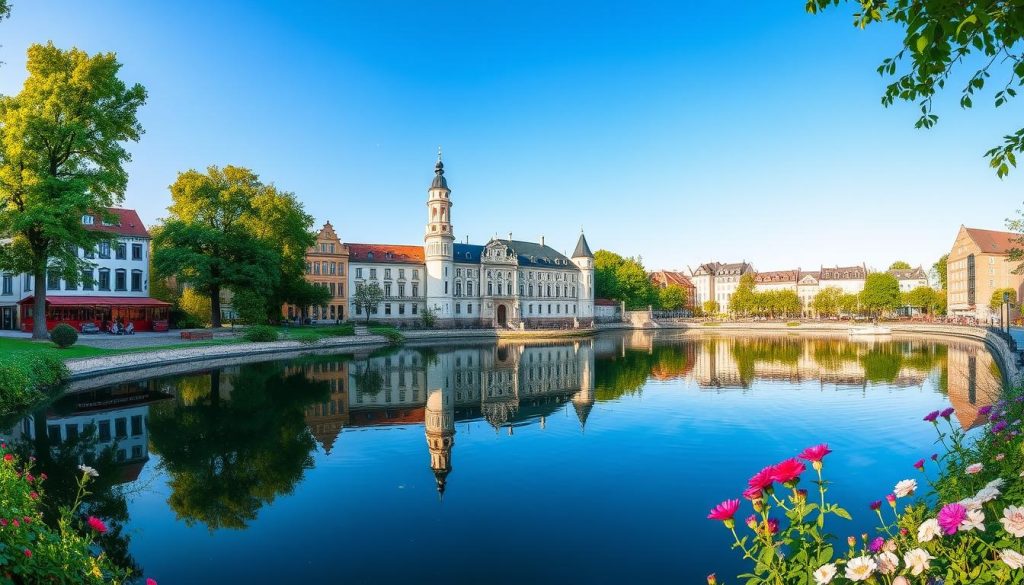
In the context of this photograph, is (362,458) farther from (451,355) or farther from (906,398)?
(451,355)

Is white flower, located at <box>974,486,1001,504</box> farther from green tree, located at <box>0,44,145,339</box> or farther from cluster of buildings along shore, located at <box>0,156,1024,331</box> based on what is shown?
cluster of buildings along shore, located at <box>0,156,1024,331</box>

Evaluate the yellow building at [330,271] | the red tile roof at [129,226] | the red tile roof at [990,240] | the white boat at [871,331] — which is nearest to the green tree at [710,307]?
the red tile roof at [990,240]

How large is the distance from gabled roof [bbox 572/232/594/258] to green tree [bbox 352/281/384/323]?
31.8 metres

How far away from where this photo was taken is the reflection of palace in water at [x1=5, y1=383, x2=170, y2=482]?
1191 cm

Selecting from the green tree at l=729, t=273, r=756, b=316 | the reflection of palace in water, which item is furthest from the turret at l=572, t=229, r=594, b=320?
the reflection of palace in water

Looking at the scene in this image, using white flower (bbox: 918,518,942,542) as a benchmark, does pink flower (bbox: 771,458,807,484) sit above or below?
above

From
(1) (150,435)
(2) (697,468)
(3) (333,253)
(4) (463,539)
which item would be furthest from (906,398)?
(3) (333,253)

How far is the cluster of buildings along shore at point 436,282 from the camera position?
4141cm

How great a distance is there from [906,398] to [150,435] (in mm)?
23511

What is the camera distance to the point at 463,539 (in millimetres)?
7930

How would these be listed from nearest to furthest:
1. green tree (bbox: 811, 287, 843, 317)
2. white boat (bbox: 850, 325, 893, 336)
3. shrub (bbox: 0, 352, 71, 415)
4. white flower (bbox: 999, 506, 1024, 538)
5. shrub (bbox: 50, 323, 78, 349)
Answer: white flower (bbox: 999, 506, 1024, 538)
shrub (bbox: 0, 352, 71, 415)
shrub (bbox: 50, 323, 78, 349)
white boat (bbox: 850, 325, 893, 336)
green tree (bbox: 811, 287, 843, 317)

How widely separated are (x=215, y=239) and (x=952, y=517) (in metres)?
42.2

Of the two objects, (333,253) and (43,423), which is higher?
(333,253)

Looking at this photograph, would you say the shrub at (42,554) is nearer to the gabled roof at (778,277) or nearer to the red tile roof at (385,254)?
the red tile roof at (385,254)
